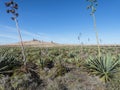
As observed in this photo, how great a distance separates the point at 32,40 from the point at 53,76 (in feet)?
480

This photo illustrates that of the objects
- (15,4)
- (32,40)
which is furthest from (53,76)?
(32,40)

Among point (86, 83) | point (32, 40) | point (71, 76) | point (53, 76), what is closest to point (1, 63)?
point (53, 76)

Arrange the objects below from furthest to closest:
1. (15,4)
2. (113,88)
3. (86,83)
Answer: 1. (15,4)
2. (86,83)
3. (113,88)

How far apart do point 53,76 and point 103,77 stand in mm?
3508

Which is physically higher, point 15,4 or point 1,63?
point 15,4

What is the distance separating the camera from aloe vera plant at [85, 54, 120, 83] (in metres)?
11.6

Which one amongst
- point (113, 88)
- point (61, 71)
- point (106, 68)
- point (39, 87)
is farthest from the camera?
point (61, 71)

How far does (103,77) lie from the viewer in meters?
11.3

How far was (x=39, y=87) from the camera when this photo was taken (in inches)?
404

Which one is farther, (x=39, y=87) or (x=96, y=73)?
(x=96, y=73)

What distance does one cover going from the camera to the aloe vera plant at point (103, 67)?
1159cm

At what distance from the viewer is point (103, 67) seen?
12.2 meters

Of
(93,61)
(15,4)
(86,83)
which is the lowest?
(86,83)

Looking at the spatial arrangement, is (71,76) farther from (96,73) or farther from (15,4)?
(15,4)
